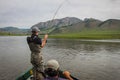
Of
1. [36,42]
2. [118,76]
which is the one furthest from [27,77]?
[118,76]

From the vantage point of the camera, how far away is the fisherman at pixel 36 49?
9.53 m

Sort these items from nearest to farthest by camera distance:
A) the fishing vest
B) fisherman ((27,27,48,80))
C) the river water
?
fisherman ((27,27,48,80)), the fishing vest, the river water


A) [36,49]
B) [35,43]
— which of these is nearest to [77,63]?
[36,49]

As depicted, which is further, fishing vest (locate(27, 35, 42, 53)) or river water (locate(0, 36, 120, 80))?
river water (locate(0, 36, 120, 80))

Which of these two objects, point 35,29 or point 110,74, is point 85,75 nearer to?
point 110,74

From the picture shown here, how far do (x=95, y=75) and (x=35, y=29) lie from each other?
380 inches

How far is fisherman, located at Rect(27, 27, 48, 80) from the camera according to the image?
953 centimetres

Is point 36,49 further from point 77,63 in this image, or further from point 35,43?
point 77,63

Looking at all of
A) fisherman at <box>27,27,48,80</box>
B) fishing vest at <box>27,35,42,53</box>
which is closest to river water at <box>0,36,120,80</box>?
fisherman at <box>27,27,48,80</box>

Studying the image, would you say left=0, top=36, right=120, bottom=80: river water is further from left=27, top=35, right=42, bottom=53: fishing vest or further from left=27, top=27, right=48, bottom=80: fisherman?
left=27, top=35, right=42, bottom=53: fishing vest

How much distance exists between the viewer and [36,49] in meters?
10.1

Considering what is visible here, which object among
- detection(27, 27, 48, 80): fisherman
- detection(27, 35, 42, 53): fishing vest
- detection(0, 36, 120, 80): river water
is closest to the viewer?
detection(27, 27, 48, 80): fisherman

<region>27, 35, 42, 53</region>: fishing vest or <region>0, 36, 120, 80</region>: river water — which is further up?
<region>27, 35, 42, 53</region>: fishing vest

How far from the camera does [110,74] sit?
1767cm
